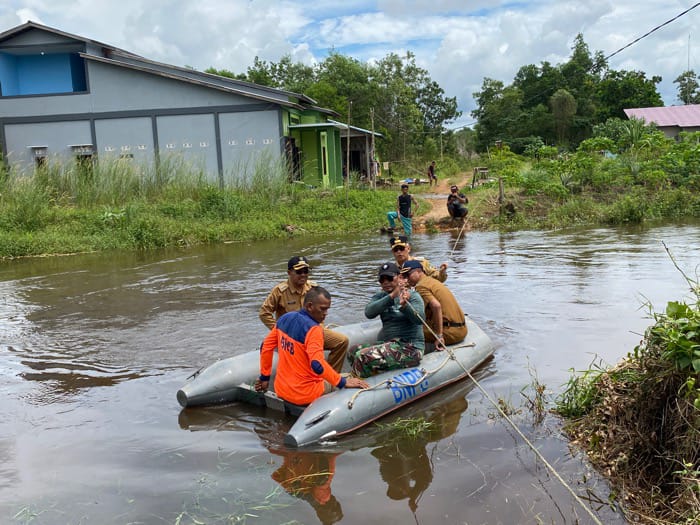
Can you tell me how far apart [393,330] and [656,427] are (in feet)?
8.64

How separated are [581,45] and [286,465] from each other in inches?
1968

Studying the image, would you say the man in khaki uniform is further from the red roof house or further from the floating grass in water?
the red roof house

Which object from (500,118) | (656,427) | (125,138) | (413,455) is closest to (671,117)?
(500,118)

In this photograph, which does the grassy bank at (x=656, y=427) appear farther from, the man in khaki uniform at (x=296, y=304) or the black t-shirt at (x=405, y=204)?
the black t-shirt at (x=405, y=204)

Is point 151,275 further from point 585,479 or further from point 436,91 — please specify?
point 436,91

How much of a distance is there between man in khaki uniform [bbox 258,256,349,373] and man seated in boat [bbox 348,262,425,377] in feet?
0.68

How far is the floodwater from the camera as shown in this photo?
449cm

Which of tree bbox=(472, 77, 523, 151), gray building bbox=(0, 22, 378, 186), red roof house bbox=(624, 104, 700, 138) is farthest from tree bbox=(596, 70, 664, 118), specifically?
gray building bbox=(0, 22, 378, 186)

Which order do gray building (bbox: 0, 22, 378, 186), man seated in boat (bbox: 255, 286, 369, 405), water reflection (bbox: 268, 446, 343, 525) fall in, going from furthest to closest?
gray building (bbox: 0, 22, 378, 186) → man seated in boat (bbox: 255, 286, 369, 405) → water reflection (bbox: 268, 446, 343, 525)

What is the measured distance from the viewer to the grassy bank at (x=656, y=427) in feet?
13.1

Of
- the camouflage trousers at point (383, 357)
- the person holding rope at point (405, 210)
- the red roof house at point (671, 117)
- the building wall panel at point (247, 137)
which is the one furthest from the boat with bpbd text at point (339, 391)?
the red roof house at point (671, 117)

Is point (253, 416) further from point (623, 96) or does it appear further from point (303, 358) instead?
point (623, 96)

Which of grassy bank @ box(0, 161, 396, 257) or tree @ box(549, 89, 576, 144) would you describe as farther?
tree @ box(549, 89, 576, 144)

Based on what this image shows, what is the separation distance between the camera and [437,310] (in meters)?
6.67
